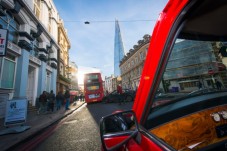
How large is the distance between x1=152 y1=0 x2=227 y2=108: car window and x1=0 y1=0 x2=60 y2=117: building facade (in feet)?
34.9

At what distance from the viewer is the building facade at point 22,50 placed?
388 inches

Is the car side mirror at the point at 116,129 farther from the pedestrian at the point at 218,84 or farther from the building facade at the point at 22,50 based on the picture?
the building facade at the point at 22,50

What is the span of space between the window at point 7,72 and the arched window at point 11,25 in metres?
1.61

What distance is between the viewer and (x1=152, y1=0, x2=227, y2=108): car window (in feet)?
3.79

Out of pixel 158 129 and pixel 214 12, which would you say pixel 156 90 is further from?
pixel 214 12

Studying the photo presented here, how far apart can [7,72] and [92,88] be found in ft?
31.2

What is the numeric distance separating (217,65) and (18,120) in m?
6.92

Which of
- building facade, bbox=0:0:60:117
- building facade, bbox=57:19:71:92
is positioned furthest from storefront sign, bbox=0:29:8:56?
building facade, bbox=57:19:71:92

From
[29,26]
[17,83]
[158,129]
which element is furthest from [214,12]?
[29,26]

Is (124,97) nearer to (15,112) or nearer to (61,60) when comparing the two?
(15,112)

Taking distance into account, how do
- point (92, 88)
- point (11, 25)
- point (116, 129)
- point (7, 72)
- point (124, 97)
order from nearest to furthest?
point (116, 129) → point (7, 72) → point (11, 25) → point (124, 97) → point (92, 88)

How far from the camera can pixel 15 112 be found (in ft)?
18.8

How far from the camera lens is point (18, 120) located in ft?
18.8

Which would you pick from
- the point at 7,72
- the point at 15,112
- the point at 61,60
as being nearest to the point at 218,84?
the point at 15,112
